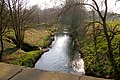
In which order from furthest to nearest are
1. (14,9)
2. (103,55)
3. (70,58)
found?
(14,9) → (70,58) → (103,55)

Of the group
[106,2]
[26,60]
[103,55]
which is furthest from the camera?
[103,55]

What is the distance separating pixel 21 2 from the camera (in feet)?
90.4

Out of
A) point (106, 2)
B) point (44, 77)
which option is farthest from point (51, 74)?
point (106, 2)

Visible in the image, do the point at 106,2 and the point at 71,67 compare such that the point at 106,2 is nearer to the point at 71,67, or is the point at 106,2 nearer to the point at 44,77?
the point at 71,67

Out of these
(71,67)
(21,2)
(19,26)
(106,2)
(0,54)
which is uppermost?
(21,2)

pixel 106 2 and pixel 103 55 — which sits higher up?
pixel 106 2

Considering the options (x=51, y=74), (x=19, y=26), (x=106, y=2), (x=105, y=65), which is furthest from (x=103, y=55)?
(x=51, y=74)

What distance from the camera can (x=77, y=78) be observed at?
1634 mm

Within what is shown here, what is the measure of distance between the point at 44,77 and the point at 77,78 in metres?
0.31

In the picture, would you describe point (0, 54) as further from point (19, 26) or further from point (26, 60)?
point (19, 26)

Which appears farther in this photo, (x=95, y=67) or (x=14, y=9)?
(x=14, y=9)

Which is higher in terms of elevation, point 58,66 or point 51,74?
point 51,74

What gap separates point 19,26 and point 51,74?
1046 inches

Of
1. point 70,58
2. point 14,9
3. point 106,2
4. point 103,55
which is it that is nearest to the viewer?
point 106,2
